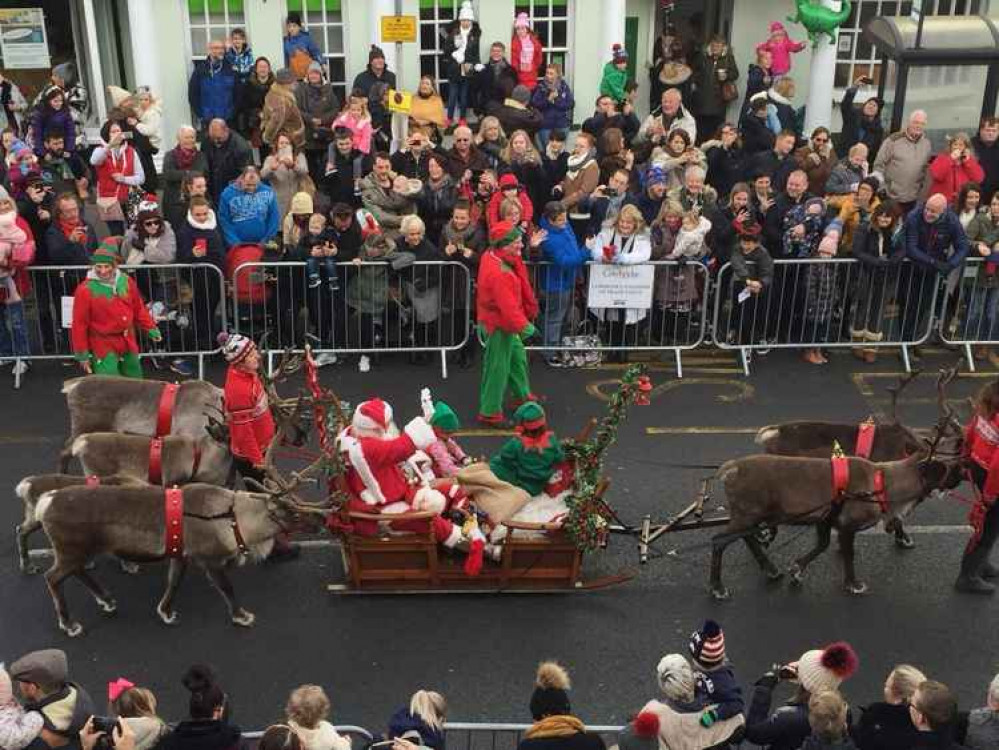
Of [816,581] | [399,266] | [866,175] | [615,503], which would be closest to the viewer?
[816,581]

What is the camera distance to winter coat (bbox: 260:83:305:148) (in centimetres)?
1602

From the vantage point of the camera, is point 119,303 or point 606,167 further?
point 606,167

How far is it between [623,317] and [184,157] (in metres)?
5.72

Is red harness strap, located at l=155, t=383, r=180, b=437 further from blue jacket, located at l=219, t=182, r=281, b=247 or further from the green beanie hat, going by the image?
blue jacket, located at l=219, t=182, r=281, b=247

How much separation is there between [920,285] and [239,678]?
28.0 feet

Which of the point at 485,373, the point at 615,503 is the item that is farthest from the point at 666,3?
the point at 615,503

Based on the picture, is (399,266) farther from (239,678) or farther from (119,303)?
(239,678)

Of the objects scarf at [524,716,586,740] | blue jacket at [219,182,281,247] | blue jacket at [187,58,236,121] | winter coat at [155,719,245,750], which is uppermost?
blue jacket at [187,58,236,121]

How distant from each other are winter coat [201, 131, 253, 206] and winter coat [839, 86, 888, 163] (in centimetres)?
812

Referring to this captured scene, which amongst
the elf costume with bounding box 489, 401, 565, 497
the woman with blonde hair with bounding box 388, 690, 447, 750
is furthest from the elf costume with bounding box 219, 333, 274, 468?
the woman with blonde hair with bounding box 388, 690, 447, 750

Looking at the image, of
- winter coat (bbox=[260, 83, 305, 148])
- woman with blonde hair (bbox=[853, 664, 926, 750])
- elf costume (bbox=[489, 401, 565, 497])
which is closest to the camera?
woman with blonde hair (bbox=[853, 664, 926, 750])

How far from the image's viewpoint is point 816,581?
31.0 ft

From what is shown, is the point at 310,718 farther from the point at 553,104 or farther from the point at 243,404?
the point at 553,104

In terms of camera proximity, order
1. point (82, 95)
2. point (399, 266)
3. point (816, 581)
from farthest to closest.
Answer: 1. point (82, 95)
2. point (399, 266)
3. point (816, 581)
